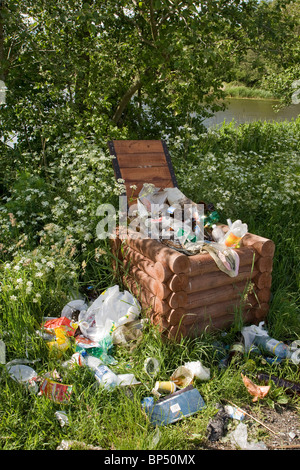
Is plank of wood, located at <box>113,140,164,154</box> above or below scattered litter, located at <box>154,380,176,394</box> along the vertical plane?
above

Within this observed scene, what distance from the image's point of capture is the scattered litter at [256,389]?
2.22 m

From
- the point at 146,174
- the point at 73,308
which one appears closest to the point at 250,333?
the point at 73,308

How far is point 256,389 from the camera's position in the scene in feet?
7.39

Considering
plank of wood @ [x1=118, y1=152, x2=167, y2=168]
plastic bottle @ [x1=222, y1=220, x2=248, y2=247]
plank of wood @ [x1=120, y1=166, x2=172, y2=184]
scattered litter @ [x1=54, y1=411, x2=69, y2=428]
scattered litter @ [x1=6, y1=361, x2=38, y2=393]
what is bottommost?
scattered litter @ [x1=54, y1=411, x2=69, y2=428]

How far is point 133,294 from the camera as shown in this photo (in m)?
2.89

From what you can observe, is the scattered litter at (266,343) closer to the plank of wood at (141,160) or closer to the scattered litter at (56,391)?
the scattered litter at (56,391)

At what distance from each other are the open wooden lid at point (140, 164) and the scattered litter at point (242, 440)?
212cm

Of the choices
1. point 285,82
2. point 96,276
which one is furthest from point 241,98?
point 96,276

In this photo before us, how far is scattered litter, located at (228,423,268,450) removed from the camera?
1.93 metres

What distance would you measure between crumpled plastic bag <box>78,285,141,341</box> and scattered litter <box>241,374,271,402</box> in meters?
0.82

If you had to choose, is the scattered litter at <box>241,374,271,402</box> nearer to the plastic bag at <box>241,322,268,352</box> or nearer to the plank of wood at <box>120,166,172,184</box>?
the plastic bag at <box>241,322,268,352</box>

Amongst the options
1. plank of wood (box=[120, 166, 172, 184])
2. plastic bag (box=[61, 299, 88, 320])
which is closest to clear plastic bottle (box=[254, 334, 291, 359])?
plastic bag (box=[61, 299, 88, 320])

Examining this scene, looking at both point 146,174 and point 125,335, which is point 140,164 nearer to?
point 146,174

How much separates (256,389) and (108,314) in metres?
1.05
